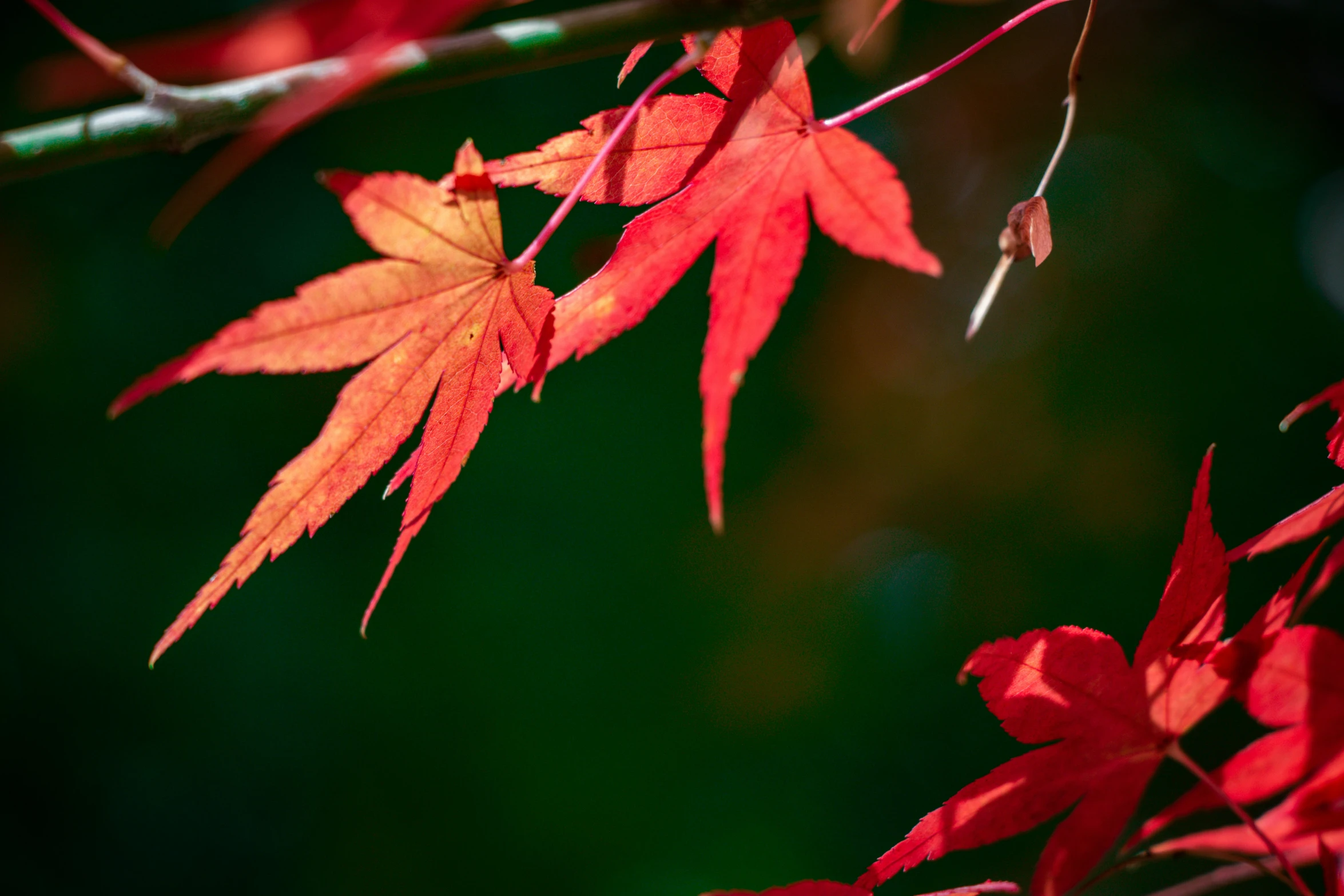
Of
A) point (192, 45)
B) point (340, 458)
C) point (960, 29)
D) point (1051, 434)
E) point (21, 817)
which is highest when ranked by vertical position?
point (960, 29)

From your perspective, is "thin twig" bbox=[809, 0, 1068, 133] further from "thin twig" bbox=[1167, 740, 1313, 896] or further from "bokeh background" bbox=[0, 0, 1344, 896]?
"bokeh background" bbox=[0, 0, 1344, 896]

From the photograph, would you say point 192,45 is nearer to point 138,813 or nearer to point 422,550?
point 422,550

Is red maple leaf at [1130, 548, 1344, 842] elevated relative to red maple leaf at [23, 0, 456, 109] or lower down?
lower down

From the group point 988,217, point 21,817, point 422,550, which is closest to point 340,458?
point 422,550

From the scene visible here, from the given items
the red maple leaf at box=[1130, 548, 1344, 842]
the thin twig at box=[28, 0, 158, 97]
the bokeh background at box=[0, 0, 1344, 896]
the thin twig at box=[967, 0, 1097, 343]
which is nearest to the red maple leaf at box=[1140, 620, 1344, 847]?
the red maple leaf at box=[1130, 548, 1344, 842]

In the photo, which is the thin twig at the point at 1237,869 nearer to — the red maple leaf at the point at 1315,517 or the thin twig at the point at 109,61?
the red maple leaf at the point at 1315,517

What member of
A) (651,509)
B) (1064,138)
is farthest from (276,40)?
(651,509)
